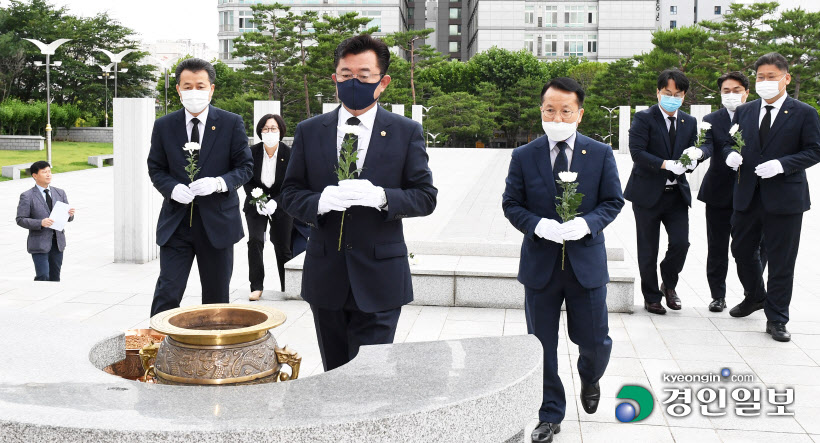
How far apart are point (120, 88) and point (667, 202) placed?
58602 millimetres

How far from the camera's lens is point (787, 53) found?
46406mm

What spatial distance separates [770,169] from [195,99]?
424cm

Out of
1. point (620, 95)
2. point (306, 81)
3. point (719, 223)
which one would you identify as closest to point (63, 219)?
point (719, 223)

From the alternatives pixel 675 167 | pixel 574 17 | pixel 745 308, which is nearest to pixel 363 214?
pixel 675 167

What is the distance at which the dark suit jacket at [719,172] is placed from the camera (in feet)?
23.6

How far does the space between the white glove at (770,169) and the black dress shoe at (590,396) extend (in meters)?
2.68

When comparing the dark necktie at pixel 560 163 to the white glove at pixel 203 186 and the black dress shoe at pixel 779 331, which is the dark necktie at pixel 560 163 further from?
the black dress shoe at pixel 779 331

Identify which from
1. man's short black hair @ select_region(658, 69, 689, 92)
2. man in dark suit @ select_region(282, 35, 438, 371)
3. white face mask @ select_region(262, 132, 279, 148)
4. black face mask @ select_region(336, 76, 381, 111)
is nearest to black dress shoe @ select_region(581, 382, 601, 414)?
man in dark suit @ select_region(282, 35, 438, 371)

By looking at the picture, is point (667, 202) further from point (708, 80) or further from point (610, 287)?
point (708, 80)

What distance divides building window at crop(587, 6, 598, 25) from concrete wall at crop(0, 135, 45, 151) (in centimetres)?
5988

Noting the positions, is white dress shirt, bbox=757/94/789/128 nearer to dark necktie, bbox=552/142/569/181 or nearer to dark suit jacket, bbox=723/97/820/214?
dark suit jacket, bbox=723/97/820/214

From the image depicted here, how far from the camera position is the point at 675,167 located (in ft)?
22.3

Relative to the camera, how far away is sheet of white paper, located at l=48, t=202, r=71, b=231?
8.45 meters

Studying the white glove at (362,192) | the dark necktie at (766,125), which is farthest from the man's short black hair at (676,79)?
the white glove at (362,192)
